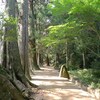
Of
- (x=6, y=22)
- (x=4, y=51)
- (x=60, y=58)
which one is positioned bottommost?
(x=60, y=58)

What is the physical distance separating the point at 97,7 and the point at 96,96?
16.1 feet

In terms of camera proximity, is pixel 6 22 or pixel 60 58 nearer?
pixel 6 22

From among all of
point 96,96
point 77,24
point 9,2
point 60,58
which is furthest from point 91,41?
point 60,58

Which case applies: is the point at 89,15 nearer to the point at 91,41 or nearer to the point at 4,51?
the point at 4,51

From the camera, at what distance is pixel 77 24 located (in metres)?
13.0

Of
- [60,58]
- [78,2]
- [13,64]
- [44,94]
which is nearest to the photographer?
[44,94]

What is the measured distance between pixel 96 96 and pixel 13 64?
14.1ft

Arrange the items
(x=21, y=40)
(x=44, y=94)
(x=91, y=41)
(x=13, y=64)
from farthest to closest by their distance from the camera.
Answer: (x=91, y=41), (x=21, y=40), (x=13, y=64), (x=44, y=94)

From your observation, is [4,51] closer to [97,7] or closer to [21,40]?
[21,40]

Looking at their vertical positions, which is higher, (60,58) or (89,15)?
(89,15)

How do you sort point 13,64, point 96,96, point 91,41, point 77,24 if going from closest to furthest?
point 96,96 < point 13,64 < point 77,24 < point 91,41

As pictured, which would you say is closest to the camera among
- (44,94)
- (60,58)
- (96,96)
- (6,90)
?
(6,90)

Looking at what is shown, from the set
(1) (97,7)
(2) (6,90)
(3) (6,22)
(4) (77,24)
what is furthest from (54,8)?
(2) (6,90)

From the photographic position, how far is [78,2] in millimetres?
11719
